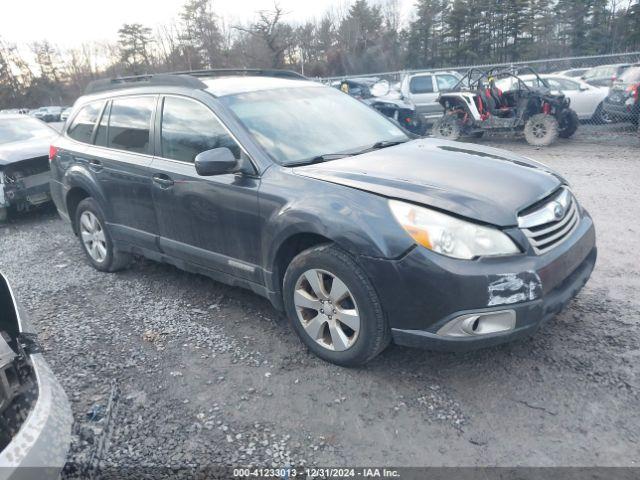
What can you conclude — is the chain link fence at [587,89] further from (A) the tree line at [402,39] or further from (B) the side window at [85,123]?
(A) the tree line at [402,39]

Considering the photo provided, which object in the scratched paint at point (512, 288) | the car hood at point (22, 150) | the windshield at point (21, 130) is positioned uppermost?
the windshield at point (21, 130)

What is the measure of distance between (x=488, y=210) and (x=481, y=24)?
46.7 metres

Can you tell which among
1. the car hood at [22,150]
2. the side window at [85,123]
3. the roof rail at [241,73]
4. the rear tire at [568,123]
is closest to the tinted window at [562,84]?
the rear tire at [568,123]

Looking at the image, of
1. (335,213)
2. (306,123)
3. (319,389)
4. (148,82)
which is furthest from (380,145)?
(148,82)

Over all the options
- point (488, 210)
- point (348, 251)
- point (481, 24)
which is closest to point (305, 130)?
point (348, 251)

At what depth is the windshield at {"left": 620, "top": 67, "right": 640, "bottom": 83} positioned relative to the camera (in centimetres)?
1077

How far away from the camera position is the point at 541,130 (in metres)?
11.0

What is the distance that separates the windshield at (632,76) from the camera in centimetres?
1077

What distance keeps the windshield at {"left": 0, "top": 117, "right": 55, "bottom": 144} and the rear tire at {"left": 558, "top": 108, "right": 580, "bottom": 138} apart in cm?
1054

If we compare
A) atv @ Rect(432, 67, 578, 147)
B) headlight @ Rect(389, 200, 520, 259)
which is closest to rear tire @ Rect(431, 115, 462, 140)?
atv @ Rect(432, 67, 578, 147)

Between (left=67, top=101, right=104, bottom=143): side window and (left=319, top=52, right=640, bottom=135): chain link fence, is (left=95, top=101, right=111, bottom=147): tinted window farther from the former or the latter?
(left=319, top=52, right=640, bottom=135): chain link fence

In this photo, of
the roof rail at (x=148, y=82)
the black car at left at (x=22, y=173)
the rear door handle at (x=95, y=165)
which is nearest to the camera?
the roof rail at (x=148, y=82)

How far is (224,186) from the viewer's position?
3.40 metres

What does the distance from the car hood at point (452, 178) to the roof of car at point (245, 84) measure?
3.48 feet
